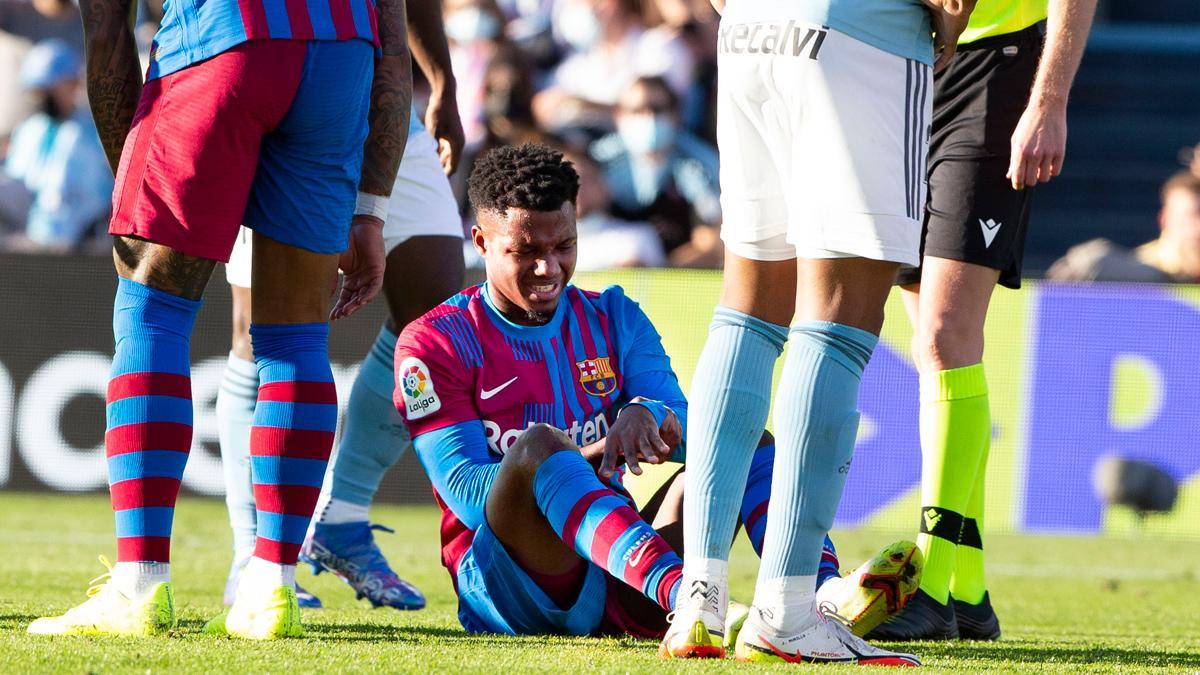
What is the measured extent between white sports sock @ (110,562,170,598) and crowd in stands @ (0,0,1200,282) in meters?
5.68

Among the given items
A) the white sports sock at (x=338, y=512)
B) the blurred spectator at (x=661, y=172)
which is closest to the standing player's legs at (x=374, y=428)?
the white sports sock at (x=338, y=512)

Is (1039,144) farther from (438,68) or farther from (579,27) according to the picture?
(579,27)

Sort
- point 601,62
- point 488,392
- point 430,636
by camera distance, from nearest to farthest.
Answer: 1. point 430,636
2. point 488,392
3. point 601,62

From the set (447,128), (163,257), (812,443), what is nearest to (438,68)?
(447,128)

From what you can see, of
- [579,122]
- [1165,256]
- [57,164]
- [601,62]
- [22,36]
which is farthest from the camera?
[22,36]

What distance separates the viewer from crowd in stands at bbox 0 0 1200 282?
9188 mm

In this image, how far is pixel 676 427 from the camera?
3344mm

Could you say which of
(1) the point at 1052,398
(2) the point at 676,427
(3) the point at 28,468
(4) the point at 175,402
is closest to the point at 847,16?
(2) the point at 676,427

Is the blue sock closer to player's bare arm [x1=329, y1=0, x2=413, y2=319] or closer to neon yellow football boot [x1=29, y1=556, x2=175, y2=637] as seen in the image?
player's bare arm [x1=329, y1=0, x2=413, y2=319]

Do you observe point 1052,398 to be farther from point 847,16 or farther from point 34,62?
point 34,62

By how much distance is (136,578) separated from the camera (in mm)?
3055

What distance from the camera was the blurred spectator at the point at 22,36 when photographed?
10.9 meters

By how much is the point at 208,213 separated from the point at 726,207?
98 centimetres

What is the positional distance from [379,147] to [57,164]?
273 inches
